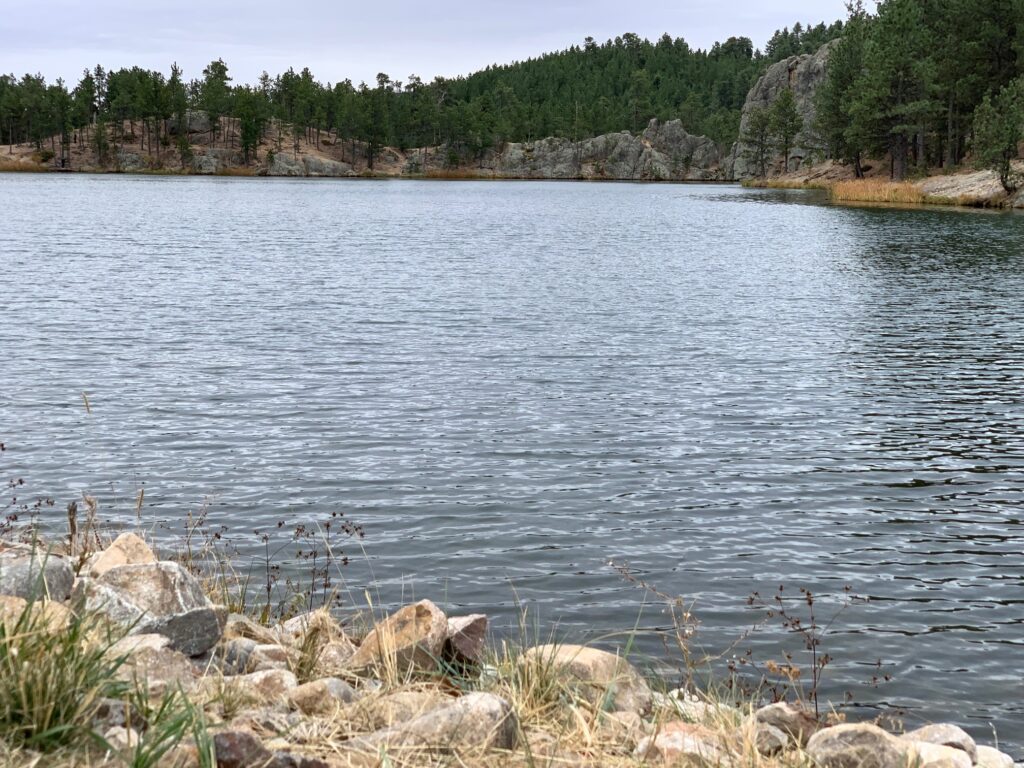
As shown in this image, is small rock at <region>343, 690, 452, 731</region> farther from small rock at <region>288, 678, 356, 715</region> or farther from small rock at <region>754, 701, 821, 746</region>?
small rock at <region>754, 701, 821, 746</region>

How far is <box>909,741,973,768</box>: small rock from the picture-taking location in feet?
23.4

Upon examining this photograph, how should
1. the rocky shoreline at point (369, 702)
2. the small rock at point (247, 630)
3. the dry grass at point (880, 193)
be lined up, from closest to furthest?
1. the rocky shoreline at point (369, 702)
2. the small rock at point (247, 630)
3. the dry grass at point (880, 193)

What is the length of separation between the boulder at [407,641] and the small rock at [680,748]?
206cm

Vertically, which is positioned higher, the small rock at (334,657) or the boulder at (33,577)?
the boulder at (33,577)

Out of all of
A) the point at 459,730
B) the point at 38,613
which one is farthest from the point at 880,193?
the point at 38,613

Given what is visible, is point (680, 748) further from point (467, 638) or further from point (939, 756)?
point (467, 638)

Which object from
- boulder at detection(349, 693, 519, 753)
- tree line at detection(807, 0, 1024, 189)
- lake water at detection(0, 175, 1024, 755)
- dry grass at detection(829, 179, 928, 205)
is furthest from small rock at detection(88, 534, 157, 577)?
tree line at detection(807, 0, 1024, 189)

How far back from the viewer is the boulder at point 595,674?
25.9 feet

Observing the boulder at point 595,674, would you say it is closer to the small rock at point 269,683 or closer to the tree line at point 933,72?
the small rock at point 269,683

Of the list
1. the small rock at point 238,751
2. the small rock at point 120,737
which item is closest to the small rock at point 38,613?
the small rock at point 120,737

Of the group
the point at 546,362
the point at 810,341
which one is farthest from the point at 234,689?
the point at 810,341

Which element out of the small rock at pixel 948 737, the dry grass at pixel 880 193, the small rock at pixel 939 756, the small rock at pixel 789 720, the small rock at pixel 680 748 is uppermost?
the dry grass at pixel 880 193

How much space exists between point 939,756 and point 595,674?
252 centimetres

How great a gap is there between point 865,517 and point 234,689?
438 inches
